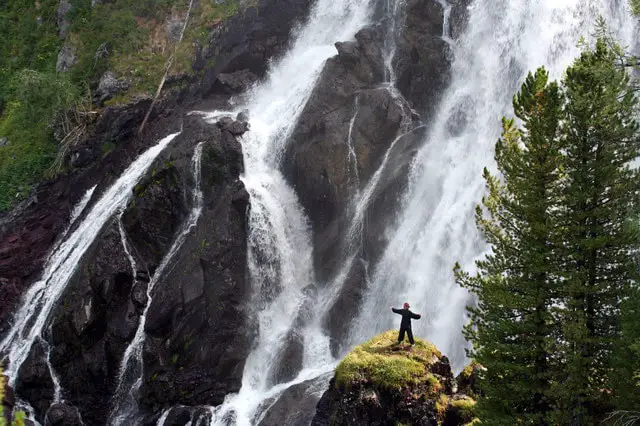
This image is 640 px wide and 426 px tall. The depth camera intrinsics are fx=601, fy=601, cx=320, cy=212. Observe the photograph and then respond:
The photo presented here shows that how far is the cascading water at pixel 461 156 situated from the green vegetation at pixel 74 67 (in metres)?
18.6

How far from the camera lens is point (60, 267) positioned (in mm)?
29781

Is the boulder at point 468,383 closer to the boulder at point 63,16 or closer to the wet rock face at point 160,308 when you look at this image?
the wet rock face at point 160,308

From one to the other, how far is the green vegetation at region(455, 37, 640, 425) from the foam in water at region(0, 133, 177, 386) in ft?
67.8

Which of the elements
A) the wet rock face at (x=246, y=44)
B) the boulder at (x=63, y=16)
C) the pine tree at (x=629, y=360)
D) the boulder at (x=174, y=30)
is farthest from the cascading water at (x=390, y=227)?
the boulder at (x=63, y=16)

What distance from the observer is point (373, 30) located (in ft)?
117

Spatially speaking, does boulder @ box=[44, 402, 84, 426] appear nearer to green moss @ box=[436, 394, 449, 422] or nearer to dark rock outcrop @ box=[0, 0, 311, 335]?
dark rock outcrop @ box=[0, 0, 311, 335]

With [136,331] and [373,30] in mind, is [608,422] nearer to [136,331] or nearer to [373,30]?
[136,331]

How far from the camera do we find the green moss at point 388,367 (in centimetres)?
1773

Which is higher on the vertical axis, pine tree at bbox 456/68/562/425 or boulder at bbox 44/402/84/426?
pine tree at bbox 456/68/562/425

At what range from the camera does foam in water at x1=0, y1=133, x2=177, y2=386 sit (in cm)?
2725

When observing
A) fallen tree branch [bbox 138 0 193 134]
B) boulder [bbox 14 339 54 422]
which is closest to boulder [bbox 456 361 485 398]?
boulder [bbox 14 339 54 422]

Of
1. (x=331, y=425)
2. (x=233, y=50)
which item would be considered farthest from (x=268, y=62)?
(x=331, y=425)

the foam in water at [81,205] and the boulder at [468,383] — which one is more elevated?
the foam in water at [81,205]

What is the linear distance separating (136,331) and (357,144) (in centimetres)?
1381
